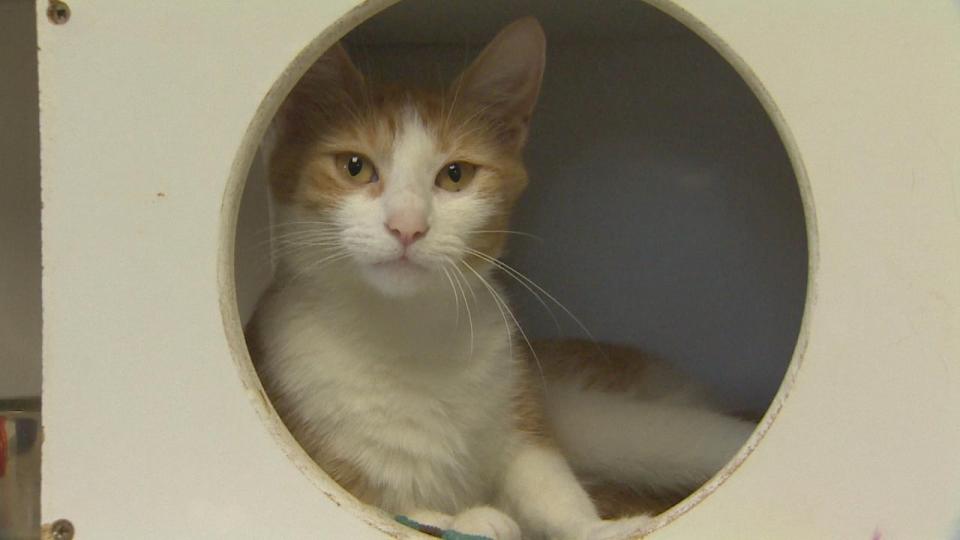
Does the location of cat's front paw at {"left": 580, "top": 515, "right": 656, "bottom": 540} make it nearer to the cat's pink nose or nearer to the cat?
the cat

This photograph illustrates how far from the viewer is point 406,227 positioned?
1.20m

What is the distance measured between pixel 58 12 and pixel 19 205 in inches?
39.1

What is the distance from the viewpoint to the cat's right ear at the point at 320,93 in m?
1.43

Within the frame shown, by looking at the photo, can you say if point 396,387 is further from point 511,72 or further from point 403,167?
Result: point 511,72

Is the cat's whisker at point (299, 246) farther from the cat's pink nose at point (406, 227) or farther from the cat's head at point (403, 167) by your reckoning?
the cat's pink nose at point (406, 227)

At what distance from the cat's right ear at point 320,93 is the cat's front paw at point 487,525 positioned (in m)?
0.67

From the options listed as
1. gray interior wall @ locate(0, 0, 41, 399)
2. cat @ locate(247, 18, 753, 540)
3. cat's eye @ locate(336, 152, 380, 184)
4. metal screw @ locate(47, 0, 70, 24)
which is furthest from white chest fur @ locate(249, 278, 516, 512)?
gray interior wall @ locate(0, 0, 41, 399)

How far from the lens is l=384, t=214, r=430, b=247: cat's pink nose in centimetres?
120

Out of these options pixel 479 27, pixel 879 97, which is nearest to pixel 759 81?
pixel 879 97

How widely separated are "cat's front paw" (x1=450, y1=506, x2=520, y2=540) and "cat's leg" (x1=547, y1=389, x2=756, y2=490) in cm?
35

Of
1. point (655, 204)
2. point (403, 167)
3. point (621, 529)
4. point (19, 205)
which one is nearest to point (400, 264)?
point (403, 167)

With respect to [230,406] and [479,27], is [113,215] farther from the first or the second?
[479,27]

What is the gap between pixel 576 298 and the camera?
7.04ft

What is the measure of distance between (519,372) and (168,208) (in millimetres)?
685
